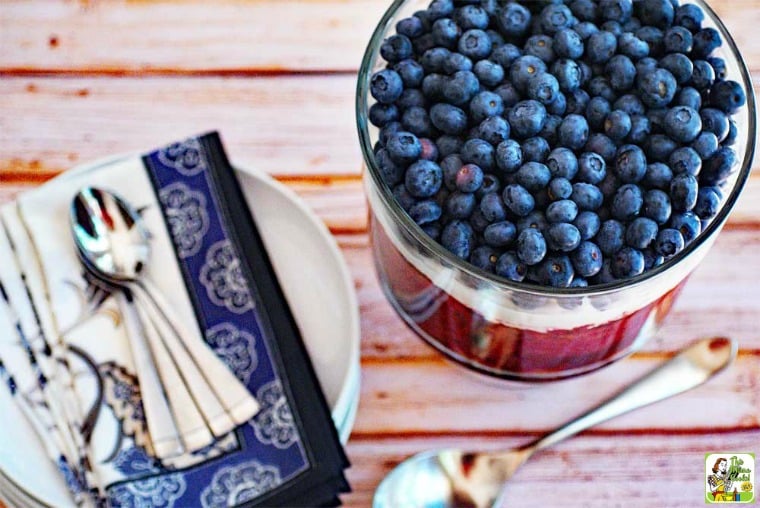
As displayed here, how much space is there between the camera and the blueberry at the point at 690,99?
0.74 metres

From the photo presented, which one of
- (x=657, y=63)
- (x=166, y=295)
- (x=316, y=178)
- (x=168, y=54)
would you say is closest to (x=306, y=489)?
(x=166, y=295)

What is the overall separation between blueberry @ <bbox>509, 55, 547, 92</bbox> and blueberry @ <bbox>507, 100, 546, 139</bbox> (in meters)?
0.02

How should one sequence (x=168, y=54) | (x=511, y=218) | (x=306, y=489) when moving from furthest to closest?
(x=168, y=54) → (x=306, y=489) → (x=511, y=218)

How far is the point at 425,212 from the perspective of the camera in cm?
72

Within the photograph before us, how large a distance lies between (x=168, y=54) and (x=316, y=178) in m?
0.28

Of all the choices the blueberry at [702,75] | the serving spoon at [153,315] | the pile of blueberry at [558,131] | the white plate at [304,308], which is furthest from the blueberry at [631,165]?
the serving spoon at [153,315]

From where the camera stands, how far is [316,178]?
1.09 meters

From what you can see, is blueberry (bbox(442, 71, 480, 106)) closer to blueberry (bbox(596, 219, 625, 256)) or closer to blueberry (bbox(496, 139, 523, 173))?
blueberry (bbox(496, 139, 523, 173))

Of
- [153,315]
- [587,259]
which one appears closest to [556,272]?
[587,259]

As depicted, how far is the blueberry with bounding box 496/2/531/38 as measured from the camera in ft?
2.59

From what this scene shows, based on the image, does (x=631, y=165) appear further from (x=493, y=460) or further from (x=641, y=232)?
(x=493, y=460)

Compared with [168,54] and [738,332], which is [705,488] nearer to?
[738,332]

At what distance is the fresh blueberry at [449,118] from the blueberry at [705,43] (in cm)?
22

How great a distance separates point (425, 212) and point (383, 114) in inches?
4.4
